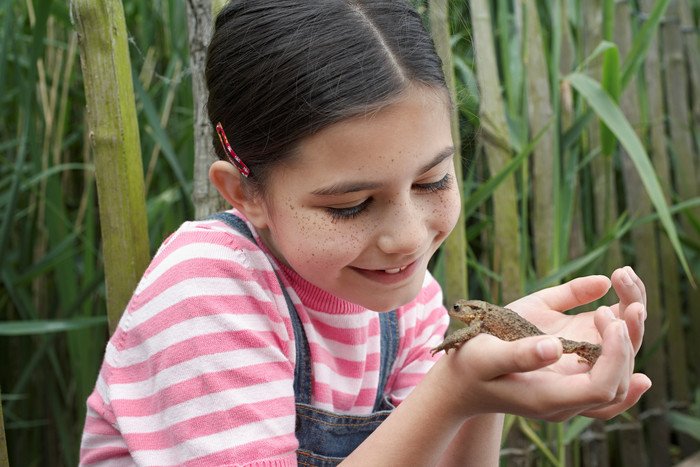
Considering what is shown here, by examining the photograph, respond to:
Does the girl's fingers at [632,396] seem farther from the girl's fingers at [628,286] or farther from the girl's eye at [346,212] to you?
the girl's eye at [346,212]

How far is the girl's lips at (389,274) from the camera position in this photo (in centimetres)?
90

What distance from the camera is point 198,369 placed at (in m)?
0.88

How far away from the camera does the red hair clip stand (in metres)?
0.95

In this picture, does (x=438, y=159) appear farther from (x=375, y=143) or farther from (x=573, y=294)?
(x=573, y=294)

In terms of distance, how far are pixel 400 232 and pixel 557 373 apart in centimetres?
24

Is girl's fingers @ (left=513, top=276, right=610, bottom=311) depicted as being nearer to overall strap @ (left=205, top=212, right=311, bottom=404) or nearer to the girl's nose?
the girl's nose

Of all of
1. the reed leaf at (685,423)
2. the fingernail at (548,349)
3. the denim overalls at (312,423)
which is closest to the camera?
the fingernail at (548,349)

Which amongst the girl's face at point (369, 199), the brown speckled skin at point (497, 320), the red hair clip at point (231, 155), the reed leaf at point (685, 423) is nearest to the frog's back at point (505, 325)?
the brown speckled skin at point (497, 320)

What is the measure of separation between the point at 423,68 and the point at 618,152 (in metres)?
1.34

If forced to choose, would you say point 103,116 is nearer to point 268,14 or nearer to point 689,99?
→ point 268,14

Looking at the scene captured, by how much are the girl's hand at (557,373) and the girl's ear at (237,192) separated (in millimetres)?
324

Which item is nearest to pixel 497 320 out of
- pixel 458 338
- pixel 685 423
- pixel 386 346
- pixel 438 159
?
pixel 458 338

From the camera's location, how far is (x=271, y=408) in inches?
35.7

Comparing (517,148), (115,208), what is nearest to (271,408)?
(115,208)
